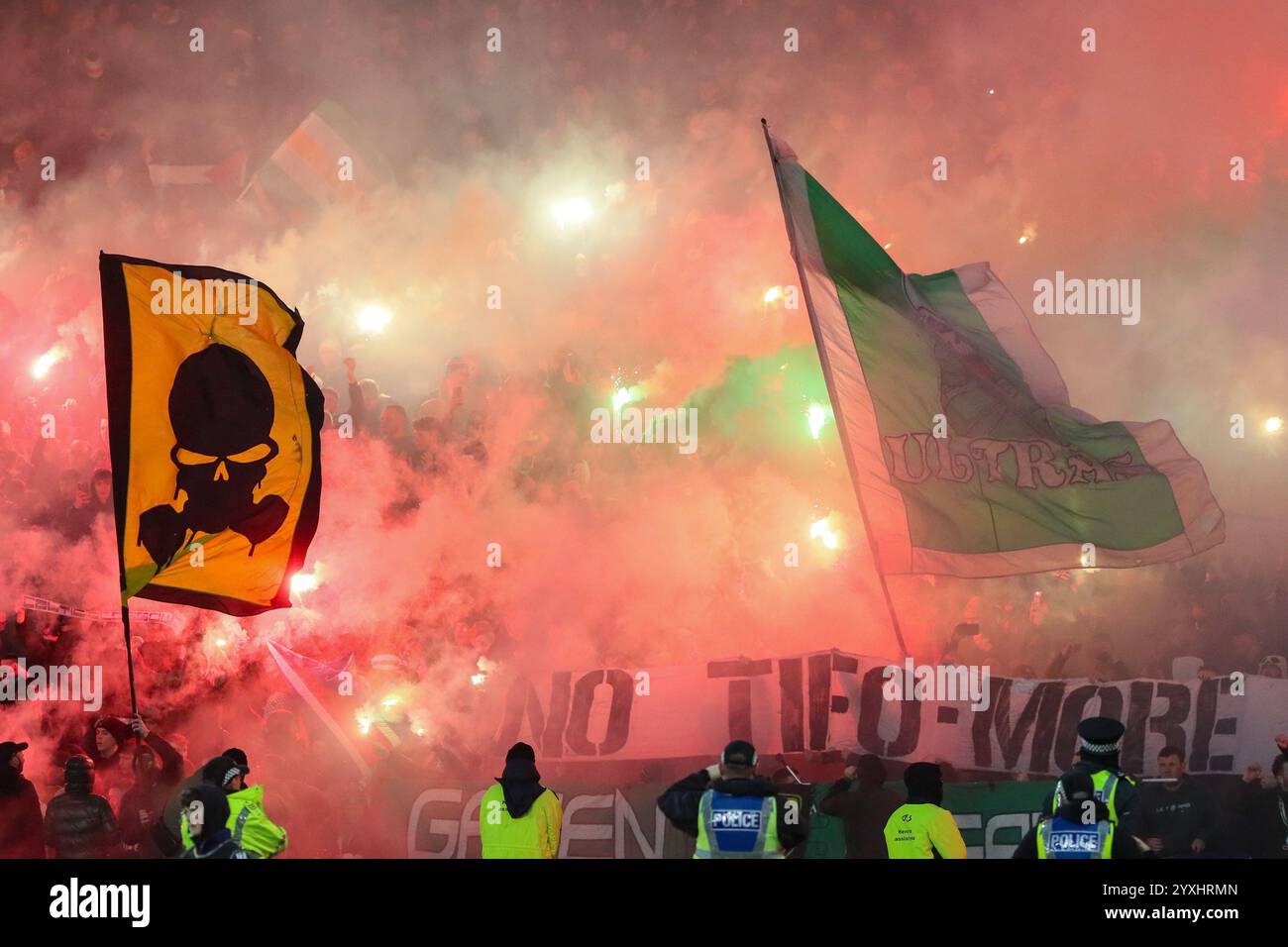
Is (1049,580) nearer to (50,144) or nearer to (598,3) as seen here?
(598,3)

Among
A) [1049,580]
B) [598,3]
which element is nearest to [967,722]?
[1049,580]

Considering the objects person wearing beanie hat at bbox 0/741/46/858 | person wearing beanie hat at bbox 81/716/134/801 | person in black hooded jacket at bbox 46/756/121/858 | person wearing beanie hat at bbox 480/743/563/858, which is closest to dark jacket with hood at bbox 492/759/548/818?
person wearing beanie hat at bbox 480/743/563/858

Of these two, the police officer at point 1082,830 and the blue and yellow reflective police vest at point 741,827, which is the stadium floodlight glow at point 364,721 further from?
the police officer at point 1082,830

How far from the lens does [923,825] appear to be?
476 centimetres

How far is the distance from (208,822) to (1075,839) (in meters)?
3.51

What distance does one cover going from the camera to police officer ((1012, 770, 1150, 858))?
409cm

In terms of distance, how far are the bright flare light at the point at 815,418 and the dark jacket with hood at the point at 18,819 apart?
27.3 ft

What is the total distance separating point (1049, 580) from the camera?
11.5m

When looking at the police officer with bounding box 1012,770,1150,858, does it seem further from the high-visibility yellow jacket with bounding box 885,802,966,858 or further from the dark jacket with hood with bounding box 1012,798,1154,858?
the high-visibility yellow jacket with bounding box 885,802,966,858

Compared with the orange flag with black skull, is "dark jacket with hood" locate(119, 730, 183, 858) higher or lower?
lower

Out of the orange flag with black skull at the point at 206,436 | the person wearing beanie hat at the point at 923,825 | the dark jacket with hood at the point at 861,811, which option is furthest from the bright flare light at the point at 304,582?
the person wearing beanie hat at the point at 923,825

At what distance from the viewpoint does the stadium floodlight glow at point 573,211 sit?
38.4 feet

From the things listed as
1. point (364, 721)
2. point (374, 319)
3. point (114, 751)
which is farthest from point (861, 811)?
point (374, 319)

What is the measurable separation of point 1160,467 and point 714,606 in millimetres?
4991
